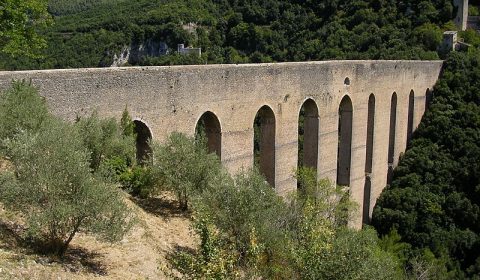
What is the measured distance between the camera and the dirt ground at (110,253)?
245 inches

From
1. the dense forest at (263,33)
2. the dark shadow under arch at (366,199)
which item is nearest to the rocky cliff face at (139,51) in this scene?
the dense forest at (263,33)

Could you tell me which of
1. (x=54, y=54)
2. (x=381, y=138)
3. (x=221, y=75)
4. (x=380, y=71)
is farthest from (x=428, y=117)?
(x=54, y=54)

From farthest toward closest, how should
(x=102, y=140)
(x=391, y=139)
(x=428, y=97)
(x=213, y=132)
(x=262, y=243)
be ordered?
(x=428, y=97)
(x=391, y=139)
(x=213, y=132)
(x=102, y=140)
(x=262, y=243)

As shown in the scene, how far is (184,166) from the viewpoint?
32.8 ft

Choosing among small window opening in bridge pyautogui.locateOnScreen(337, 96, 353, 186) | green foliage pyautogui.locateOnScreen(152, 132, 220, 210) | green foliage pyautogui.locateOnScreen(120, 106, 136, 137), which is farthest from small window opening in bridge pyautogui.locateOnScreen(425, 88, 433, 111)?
green foliage pyautogui.locateOnScreen(120, 106, 136, 137)

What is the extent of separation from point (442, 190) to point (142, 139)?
13320mm

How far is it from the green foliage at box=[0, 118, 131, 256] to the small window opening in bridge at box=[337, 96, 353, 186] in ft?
42.7

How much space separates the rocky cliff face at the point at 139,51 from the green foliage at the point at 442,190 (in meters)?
20.7

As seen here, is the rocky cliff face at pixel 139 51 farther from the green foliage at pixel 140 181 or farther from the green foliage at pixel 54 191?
the green foliage at pixel 54 191

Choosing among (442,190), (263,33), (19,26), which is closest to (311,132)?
(442,190)

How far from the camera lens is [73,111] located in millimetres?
10242

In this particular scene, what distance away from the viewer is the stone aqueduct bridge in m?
10.8

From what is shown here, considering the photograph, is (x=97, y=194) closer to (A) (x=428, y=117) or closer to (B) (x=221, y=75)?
(B) (x=221, y=75)

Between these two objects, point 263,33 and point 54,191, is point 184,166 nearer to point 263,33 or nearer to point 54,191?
point 54,191
